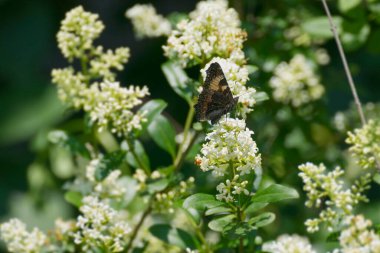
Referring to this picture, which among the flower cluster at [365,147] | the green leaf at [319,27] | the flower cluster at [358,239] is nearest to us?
the flower cluster at [358,239]

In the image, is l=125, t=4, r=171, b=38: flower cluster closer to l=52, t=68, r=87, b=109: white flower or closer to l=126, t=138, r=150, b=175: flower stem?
l=52, t=68, r=87, b=109: white flower

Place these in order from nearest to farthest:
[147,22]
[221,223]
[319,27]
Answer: [221,223] → [147,22] → [319,27]

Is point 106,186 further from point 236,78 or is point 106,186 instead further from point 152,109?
point 236,78

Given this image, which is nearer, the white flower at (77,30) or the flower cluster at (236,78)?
the flower cluster at (236,78)

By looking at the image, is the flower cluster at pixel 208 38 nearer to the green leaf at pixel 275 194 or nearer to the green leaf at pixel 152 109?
the green leaf at pixel 152 109

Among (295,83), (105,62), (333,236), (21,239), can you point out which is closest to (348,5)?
(295,83)

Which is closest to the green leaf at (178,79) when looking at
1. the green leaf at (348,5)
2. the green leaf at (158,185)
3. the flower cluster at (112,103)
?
the flower cluster at (112,103)
